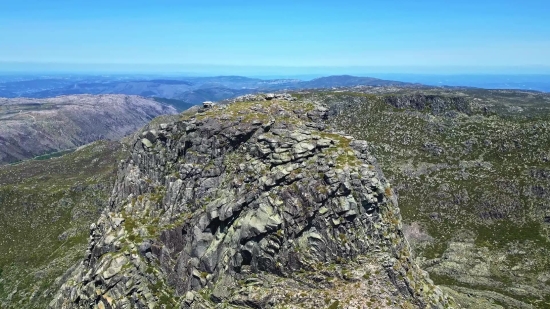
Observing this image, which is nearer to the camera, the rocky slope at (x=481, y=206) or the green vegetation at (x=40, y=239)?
the rocky slope at (x=481, y=206)

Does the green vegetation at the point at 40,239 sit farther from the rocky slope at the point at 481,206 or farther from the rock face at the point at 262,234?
the rocky slope at the point at 481,206

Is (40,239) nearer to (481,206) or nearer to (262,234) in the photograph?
(262,234)

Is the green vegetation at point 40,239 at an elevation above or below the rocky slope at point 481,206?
below

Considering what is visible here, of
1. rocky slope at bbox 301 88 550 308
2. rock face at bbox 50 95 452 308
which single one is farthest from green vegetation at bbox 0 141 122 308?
rocky slope at bbox 301 88 550 308

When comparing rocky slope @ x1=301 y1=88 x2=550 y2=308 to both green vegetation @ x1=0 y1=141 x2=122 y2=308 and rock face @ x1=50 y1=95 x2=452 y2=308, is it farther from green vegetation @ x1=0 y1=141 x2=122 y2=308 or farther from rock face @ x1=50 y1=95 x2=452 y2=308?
green vegetation @ x1=0 y1=141 x2=122 y2=308

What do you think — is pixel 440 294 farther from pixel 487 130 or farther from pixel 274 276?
pixel 487 130

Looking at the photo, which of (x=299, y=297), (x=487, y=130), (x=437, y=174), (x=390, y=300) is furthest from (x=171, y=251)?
(x=487, y=130)

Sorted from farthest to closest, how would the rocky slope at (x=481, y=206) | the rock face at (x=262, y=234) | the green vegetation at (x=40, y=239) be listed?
the green vegetation at (x=40, y=239) < the rocky slope at (x=481, y=206) < the rock face at (x=262, y=234)

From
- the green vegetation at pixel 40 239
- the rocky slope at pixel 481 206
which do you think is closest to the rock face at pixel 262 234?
the rocky slope at pixel 481 206

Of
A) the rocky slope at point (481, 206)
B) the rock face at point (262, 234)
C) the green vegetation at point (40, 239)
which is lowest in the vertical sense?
the green vegetation at point (40, 239)
